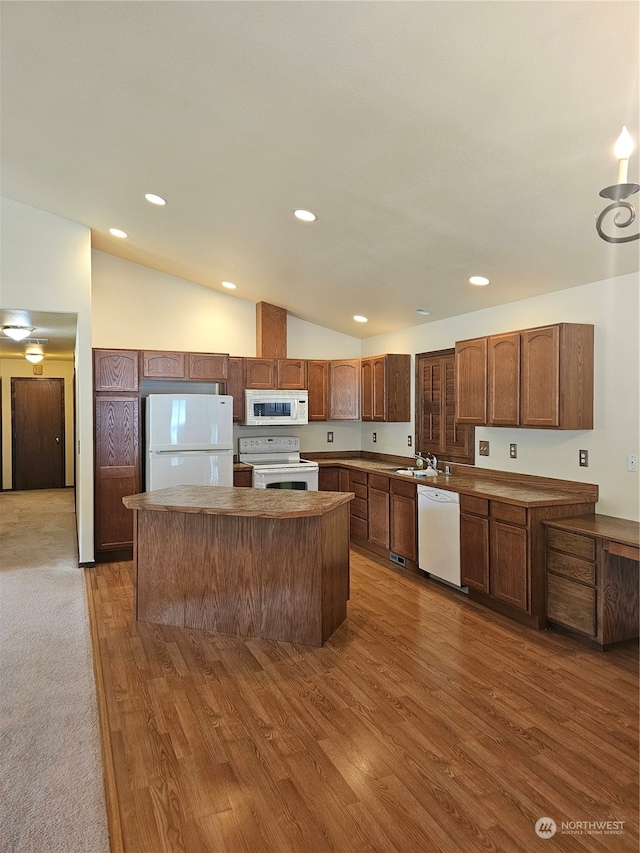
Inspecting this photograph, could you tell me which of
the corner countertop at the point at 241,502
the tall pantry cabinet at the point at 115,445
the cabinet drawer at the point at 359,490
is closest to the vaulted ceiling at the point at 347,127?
the tall pantry cabinet at the point at 115,445

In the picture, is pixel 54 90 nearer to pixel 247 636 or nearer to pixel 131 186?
pixel 131 186

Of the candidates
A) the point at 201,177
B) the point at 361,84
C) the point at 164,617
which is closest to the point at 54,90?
the point at 201,177

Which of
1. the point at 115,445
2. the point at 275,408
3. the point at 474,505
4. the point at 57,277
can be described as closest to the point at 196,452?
the point at 115,445

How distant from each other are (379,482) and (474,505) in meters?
1.48

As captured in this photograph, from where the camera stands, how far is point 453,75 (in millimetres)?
2250

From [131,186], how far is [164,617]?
3.10 m

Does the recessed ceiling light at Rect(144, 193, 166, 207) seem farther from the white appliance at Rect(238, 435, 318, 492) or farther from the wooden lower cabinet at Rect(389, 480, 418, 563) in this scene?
the wooden lower cabinet at Rect(389, 480, 418, 563)

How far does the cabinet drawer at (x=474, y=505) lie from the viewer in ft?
13.3

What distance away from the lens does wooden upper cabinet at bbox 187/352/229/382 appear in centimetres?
583

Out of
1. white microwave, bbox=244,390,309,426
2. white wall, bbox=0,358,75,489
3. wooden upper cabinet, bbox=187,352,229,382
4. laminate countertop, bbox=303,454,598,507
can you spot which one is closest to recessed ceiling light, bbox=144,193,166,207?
wooden upper cabinet, bbox=187,352,229,382

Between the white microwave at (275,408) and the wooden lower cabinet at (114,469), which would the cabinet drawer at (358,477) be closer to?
the white microwave at (275,408)

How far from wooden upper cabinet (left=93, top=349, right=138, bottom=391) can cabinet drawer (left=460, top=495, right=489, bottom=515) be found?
3.34m

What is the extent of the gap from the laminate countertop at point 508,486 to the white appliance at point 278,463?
69 cm

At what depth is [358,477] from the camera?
19.7 ft
